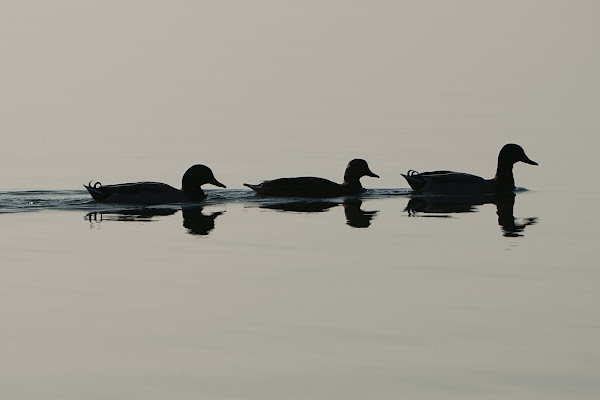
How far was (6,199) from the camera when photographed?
2208 centimetres

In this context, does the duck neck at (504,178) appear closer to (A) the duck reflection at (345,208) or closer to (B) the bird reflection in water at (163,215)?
(A) the duck reflection at (345,208)

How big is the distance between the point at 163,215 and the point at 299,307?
785cm

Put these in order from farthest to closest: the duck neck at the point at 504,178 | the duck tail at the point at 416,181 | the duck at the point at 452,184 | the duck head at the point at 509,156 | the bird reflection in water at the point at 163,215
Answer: the duck head at the point at 509,156 → the duck neck at the point at 504,178 → the duck tail at the point at 416,181 → the duck at the point at 452,184 → the bird reflection in water at the point at 163,215

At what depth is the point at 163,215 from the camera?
20.1m

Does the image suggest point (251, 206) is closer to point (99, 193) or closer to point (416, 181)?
point (99, 193)

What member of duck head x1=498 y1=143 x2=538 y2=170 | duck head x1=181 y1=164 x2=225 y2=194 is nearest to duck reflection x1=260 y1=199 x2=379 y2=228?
duck head x1=181 y1=164 x2=225 y2=194

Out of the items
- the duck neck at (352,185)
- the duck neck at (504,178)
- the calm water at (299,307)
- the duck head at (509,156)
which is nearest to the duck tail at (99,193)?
the calm water at (299,307)

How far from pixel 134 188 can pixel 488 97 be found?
22164 millimetres

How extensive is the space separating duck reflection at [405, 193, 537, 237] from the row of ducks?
24cm

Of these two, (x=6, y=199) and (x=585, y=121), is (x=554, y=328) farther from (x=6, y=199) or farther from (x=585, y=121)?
(x=585, y=121)

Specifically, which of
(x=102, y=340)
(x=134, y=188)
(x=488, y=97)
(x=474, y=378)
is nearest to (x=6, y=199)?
(x=134, y=188)

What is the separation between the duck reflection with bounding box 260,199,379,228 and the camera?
19562mm

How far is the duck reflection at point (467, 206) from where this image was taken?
19.3 m

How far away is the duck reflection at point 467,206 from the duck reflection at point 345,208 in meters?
0.74
